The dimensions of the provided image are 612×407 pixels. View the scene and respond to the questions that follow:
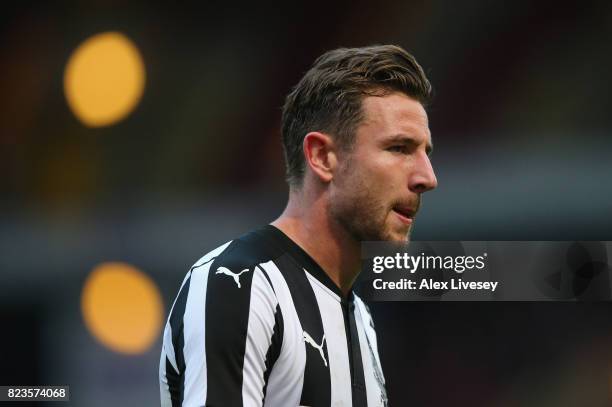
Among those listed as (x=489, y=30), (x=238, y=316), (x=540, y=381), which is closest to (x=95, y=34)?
(x=489, y=30)

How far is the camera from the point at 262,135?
203 centimetres

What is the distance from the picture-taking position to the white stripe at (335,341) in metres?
1.05

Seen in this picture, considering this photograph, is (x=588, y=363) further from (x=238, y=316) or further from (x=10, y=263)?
(x=10, y=263)

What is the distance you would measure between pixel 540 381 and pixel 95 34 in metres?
1.57

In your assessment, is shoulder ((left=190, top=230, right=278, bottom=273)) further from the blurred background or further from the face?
the blurred background

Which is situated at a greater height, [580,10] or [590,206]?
[580,10]

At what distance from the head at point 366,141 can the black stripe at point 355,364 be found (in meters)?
0.14

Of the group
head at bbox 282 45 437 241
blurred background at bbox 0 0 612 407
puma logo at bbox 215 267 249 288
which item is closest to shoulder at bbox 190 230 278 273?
puma logo at bbox 215 267 249 288

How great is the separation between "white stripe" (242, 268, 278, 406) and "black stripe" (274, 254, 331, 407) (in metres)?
0.08

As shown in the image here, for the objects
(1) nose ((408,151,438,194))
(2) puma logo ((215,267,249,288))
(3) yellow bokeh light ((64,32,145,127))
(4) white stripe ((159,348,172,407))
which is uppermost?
(3) yellow bokeh light ((64,32,145,127))

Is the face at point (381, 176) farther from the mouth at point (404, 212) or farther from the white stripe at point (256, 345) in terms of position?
the white stripe at point (256, 345)

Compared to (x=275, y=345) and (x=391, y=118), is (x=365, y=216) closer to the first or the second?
(x=391, y=118)

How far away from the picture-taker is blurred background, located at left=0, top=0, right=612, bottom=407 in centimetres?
194

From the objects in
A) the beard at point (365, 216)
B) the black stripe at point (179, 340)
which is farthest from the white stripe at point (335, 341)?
the black stripe at point (179, 340)
